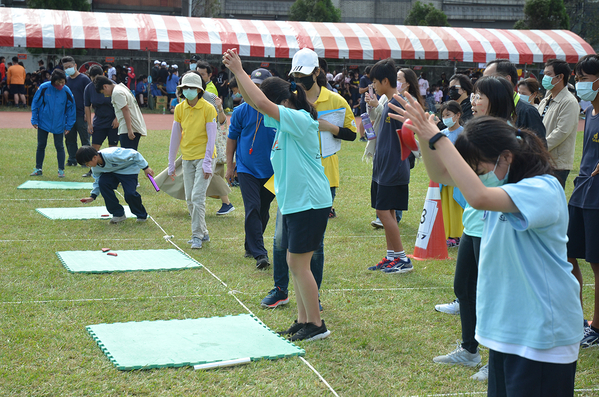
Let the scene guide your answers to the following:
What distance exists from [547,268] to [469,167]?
0.52 metres

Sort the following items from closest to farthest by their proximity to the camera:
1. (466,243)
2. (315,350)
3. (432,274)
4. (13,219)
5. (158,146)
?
(466,243)
(315,350)
(432,274)
(13,219)
(158,146)

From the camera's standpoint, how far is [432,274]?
238 inches

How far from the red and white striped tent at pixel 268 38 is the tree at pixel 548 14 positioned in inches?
396

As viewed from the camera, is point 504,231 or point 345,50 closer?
point 504,231

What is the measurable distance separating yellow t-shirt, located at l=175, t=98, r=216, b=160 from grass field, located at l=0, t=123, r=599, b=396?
112 cm

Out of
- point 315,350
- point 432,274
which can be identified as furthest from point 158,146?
point 315,350

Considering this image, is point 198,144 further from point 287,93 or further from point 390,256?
point 287,93

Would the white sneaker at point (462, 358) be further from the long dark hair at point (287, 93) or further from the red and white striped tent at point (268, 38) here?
the red and white striped tent at point (268, 38)

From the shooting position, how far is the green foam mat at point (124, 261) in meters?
5.85

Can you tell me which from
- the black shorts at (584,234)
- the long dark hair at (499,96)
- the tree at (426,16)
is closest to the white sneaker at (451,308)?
the black shorts at (584,234)

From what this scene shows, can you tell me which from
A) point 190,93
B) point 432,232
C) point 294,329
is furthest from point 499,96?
point 190,93

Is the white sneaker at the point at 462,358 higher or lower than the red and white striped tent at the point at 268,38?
lower

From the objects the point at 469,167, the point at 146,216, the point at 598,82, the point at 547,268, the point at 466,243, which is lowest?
the point at 146,216

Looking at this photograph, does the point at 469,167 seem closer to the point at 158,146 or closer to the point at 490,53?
the point at 158,146
